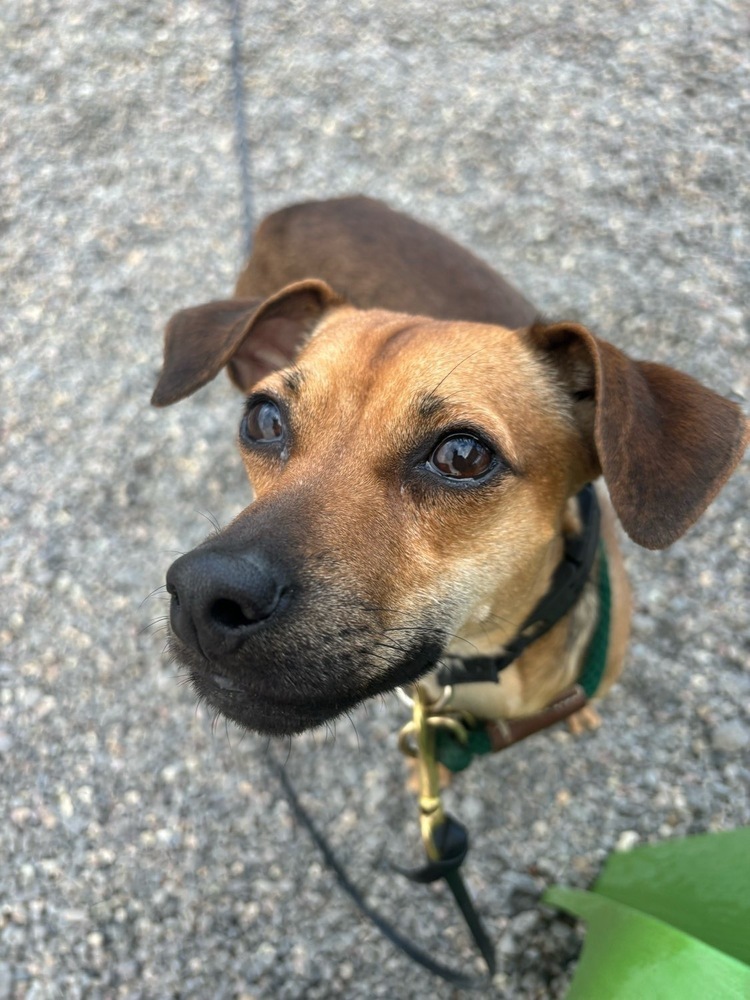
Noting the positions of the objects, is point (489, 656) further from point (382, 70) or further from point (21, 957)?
point (382, 70)

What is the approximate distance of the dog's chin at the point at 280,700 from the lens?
171cm

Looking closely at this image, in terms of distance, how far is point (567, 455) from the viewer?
2.19 m

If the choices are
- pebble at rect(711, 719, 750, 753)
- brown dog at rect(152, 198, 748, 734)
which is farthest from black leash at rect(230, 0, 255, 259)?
pebble at rect(711, 719, 750, 753)

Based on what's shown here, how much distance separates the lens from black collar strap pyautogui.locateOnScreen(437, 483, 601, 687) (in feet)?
7.72

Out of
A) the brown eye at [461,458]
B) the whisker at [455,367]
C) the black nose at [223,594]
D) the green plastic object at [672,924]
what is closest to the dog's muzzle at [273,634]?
the black nose at [223,594]

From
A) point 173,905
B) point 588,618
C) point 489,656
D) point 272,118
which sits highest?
point 272,118

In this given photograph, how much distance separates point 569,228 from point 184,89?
309cm

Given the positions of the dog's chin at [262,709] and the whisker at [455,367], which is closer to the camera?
the dog's chin at [262,709]

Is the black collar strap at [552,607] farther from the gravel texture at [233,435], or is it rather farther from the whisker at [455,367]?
the gravel texture at [233,435]

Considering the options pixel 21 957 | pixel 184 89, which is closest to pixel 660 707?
pixel 21 957

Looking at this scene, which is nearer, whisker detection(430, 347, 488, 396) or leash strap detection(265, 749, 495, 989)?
whisker detection(430, 347, 488, 396)

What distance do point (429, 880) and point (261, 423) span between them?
1.55 meters

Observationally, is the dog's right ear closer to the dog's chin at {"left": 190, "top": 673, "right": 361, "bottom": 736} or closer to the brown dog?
the brown dog

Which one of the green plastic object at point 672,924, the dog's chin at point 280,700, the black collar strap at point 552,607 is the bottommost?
the green plastic object at point 672,924
